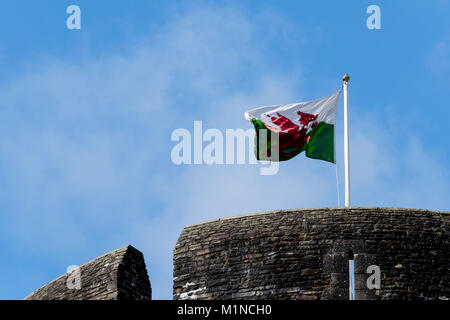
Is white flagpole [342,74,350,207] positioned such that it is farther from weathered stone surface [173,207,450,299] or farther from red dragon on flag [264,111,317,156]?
weathered stone surface [173,207,450,299]

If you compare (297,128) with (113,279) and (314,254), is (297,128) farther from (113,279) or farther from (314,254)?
(113,279)

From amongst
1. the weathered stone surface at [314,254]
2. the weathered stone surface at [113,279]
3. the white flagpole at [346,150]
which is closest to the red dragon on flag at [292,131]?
the white flagpole at [346,150]

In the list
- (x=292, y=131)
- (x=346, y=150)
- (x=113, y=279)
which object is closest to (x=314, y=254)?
(x=113, y=279)

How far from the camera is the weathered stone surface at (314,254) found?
1684 centimetres

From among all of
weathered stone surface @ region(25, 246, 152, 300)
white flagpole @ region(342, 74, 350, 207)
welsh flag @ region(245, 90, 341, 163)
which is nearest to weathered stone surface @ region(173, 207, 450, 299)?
weathered stone surface @ region(25, 246, 152, 300)

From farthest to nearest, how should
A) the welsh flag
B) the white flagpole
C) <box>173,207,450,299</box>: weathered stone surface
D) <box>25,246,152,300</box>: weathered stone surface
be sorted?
the welsh flag
the white flagpole
<box>25,246,152,300</box>: weathered stone surface
<box>173,207,450,299</box>: weathered stone surface

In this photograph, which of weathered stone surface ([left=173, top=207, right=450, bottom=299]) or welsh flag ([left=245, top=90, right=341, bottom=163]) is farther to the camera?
welsh flag ([left=245, top=90, right=341, bottom=163])

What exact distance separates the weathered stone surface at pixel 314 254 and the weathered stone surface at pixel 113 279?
549 mm

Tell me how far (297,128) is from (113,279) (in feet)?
17.1

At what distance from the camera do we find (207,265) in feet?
57.4

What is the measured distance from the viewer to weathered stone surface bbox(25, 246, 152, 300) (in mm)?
17500

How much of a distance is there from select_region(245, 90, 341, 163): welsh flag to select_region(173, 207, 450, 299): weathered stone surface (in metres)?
3.48

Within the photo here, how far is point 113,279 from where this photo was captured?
17.5 m
